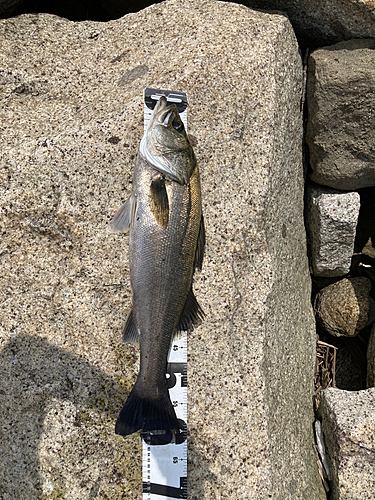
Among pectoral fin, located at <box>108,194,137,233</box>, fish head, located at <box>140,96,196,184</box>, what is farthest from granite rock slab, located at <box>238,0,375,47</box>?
pectoral fin, located at <box>108,194,137,233</box>

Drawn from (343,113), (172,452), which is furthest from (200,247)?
(343,113)

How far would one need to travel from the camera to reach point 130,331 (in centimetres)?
283

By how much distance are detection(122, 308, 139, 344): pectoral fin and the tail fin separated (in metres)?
0.31

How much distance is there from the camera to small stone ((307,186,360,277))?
366cm

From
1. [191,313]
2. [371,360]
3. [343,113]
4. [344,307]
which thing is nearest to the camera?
[191,313]

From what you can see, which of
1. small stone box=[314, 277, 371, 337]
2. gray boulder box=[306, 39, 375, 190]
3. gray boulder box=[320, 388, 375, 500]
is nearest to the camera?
gray boulder box=[320, 388, 375, 500]

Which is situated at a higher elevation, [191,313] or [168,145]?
[168,145]

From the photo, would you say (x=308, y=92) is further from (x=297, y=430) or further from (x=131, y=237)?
(x=297, y=430)

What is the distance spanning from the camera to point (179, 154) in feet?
9.14

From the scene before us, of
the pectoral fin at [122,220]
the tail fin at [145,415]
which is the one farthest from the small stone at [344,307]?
the pectoral fin at [122,220]

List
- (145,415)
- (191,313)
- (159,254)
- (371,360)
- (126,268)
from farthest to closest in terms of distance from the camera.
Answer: (371,360)
(126,268)
(191,313)
(145,415)
(159,254)

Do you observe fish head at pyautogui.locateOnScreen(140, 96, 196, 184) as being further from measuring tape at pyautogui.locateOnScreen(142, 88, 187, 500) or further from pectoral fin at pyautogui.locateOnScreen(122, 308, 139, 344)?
measuring tape at pyautogui.locateOnScreen(142, 88, 187, 500)

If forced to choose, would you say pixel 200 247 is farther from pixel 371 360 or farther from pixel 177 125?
pixel 371 360

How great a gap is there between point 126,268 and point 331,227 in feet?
5.98
